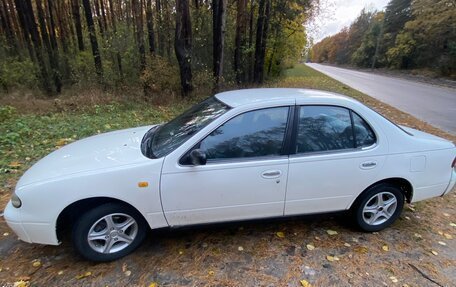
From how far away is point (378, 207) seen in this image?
313 cm

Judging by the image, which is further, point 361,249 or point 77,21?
point 77,21

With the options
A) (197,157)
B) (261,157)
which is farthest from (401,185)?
(197,157)

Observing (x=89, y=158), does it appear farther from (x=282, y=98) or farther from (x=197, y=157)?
(x=282, y=98)

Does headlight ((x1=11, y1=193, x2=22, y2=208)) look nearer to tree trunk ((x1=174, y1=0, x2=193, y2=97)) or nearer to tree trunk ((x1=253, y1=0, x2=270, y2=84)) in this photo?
tree trunk ((x1=174, y1=0, x2=193, y2=97))

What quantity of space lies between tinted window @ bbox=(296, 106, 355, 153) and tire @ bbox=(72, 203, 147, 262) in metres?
1.80

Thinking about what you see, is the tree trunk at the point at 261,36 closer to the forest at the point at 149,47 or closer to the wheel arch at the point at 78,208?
the forest at the point at 149,47

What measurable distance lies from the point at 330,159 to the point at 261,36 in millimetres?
13839

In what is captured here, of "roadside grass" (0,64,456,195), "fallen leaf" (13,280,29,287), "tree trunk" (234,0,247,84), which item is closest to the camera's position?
"fallen leaf" (13,280,29,287)

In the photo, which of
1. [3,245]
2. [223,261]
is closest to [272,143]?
[223,261]

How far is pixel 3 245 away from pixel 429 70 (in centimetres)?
3857

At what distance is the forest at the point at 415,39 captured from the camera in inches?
1035

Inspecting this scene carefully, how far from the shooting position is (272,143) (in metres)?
2.72

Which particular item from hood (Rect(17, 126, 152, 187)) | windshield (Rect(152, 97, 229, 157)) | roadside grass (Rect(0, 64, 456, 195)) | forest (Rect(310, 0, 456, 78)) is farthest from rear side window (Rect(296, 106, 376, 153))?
forest (Rect(310, 0, 456, 78))

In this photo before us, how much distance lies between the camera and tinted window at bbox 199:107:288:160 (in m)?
2.62
